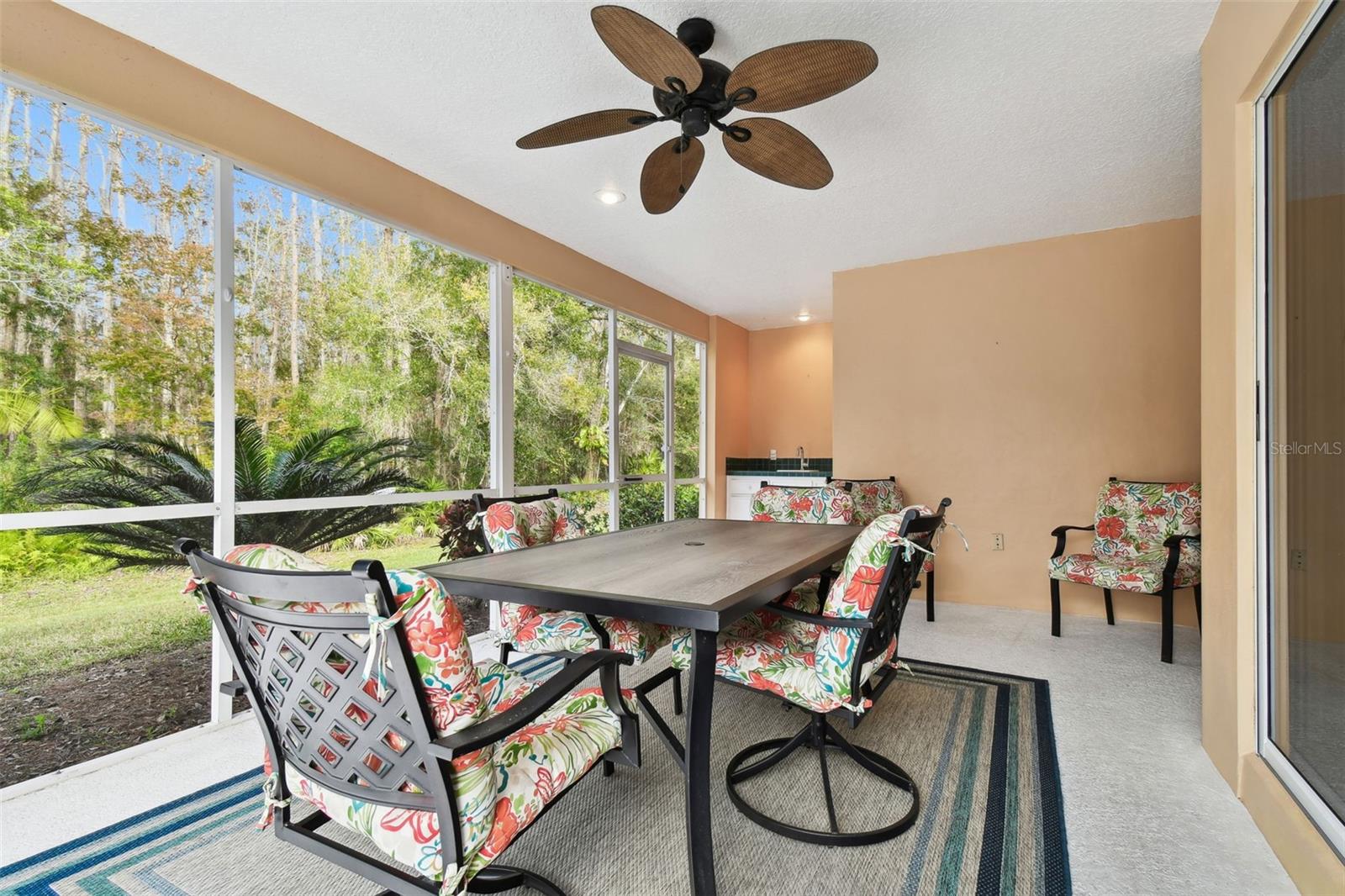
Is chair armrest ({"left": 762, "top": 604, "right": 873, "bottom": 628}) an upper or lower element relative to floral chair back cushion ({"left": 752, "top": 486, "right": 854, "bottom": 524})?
lower

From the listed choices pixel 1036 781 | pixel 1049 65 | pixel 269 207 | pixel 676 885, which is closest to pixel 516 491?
pixel 269 207

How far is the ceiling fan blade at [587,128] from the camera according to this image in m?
2.00

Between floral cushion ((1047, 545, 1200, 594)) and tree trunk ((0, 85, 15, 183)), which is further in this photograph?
floral cushion ((1047, 545, 1200, 594))

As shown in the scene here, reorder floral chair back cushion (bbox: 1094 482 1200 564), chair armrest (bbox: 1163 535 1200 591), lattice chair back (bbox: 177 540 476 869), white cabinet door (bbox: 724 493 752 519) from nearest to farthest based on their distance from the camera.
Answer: lattice chair back (bbox: 177 540 476 869) → chair armrest (bbox: 1163 535 1200 591) → floral chair back cushion (bbox: 1094 482 1200 564) → white cabinet door (bbox: 724 493 752 519)

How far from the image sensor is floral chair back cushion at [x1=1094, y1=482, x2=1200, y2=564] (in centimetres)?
345

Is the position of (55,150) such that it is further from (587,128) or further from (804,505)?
(804,505)

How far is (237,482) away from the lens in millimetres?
2391

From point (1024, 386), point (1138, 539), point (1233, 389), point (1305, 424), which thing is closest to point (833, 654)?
point (1305, 424)

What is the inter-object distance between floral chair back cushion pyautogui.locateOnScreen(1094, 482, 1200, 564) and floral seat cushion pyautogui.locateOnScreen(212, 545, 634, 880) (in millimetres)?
3644

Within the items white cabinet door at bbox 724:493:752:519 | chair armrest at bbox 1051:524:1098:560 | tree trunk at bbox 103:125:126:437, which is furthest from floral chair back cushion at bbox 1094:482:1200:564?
tree trunk at bbox 103:125:126:437

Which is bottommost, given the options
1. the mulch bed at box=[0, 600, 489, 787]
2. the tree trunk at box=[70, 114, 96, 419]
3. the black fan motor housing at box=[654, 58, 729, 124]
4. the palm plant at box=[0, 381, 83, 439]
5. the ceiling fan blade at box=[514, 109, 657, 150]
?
the mulch bed at box=[0, 600, 489, 787]

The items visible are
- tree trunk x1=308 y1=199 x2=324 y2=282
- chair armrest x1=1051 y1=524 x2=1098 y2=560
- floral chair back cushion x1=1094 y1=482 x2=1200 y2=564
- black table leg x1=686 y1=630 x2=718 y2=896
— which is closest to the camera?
black table leg x1=686 y1=630 x2=718 y2=896

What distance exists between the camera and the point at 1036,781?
1920mm

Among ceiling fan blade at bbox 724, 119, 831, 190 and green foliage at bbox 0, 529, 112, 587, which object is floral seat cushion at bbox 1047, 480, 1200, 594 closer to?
ceiling fan blade at bbox 724, 119, 831, 190
